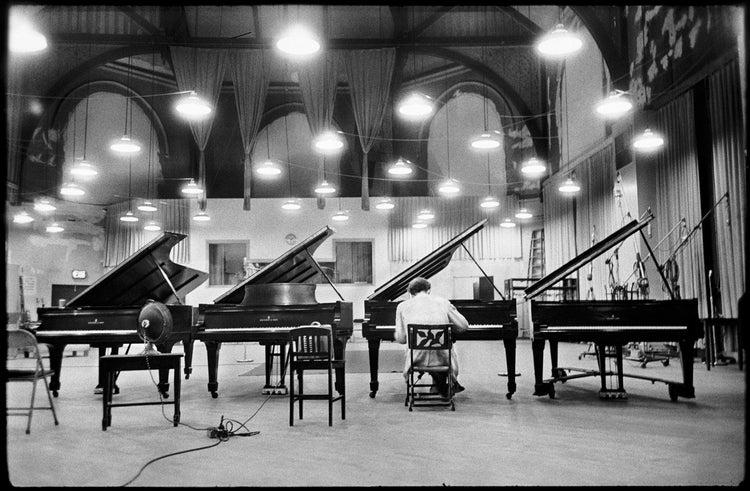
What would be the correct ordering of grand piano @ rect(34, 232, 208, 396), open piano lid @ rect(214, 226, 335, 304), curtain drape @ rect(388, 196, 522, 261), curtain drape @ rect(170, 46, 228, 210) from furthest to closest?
1. curtain drape @ rect(388, 196, 522, 261)
2. curtain drape @ rect(170, 46, 228, 210)
3. open piano lid @ rect(214, 226, 335, 304)
4. grand piano @ rect(34, 232, 208, 396)

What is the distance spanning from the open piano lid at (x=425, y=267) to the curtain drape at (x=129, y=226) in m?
11.8

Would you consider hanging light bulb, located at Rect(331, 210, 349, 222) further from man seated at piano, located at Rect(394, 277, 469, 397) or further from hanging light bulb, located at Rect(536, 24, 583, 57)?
man seated at piano, located at Rect(394, 277, 469, 397)

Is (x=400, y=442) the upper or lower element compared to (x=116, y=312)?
lower

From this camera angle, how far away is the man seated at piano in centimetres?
612

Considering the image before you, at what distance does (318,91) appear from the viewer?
47.6ft

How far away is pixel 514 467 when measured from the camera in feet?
12.2

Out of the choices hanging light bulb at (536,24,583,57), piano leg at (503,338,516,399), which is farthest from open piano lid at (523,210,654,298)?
hanging light bulb at (536,24,583,57)

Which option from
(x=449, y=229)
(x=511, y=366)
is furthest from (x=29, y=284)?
(x=511, y=366)

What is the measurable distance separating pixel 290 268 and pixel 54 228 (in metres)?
10.3

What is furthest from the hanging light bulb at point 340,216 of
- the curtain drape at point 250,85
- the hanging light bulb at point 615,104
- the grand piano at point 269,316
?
the grand piano at point 269,316

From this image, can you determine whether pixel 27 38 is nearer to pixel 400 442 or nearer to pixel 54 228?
pixel 400 442

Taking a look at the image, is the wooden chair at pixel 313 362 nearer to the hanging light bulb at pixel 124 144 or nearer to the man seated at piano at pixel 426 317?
the man seated at piano at pixel 426 317

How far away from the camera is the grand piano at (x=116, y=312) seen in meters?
6.47

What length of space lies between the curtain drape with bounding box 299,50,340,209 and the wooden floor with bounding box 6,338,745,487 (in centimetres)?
855
